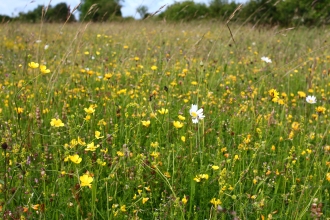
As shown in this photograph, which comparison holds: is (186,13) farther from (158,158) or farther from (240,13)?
(158,158)

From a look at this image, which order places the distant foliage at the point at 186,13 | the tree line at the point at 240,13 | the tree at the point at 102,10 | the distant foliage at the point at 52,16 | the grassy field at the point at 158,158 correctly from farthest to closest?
the distant foliage at the point at 186,13, the tree line at the point at 240,13, the tree at the point at 102,10, the distant foliage at the point at 52,16, the grassy field at the point at 158,158

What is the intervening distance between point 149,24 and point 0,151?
7.16m

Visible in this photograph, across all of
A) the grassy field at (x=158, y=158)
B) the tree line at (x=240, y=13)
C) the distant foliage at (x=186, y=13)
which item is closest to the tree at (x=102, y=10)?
the tree line at (x=240, y=13)

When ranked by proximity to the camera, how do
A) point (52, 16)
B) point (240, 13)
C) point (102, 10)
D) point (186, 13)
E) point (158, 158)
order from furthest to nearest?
point (186, 13), point (102, 10), point (240, 13), point (52, 16), point (158, 158)

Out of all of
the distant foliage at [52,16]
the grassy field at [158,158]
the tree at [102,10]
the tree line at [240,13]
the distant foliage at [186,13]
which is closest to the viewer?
the grassy field at [158,158]

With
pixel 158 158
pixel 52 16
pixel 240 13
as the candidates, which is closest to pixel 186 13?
pixel 240 13

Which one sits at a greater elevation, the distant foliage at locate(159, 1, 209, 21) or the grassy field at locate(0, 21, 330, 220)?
the distant foliage at locate(159, 1, 209, 21)

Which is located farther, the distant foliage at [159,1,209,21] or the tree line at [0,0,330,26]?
the distant foliage at [159,1,209,21]

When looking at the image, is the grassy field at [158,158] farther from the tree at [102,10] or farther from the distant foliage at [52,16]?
the tree at [102,10]

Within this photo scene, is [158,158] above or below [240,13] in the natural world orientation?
below

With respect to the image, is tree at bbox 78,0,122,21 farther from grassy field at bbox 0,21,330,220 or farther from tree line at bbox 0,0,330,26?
grassy field at bbox 0,21,330,220

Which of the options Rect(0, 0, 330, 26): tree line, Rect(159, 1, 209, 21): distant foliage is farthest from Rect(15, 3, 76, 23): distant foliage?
Rect(159, 1, 209, 21): distant foliage

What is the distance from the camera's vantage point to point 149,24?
27.9ft

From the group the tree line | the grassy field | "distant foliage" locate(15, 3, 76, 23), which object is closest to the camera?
the grassy field
